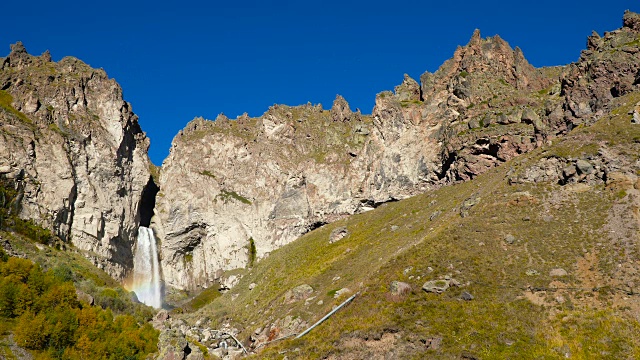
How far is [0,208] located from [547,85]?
125275 mm

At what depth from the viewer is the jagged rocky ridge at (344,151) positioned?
95.9 m

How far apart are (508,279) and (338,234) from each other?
5346 cm

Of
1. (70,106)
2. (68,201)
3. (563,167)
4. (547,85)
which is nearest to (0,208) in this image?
(68,201)

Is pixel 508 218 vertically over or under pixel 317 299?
over

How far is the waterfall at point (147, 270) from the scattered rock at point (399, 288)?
88.7m

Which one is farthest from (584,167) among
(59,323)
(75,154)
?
(75,154)

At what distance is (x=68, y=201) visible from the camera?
363ft

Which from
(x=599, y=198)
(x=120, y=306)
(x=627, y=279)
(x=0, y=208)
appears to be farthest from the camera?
(x=0, y=208)

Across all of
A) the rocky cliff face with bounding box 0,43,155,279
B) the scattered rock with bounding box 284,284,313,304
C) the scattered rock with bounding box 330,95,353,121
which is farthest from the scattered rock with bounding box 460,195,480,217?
the rocky cliff face with bounding box 0,43,155,279

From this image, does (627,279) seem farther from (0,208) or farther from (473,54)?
(0,208)

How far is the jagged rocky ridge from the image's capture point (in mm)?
95938

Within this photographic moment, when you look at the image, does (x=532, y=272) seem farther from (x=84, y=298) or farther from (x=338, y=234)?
(x=84, y=298)

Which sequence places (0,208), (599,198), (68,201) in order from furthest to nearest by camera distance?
(68,201) < (0,208) < (599,198)

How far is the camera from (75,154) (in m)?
117
